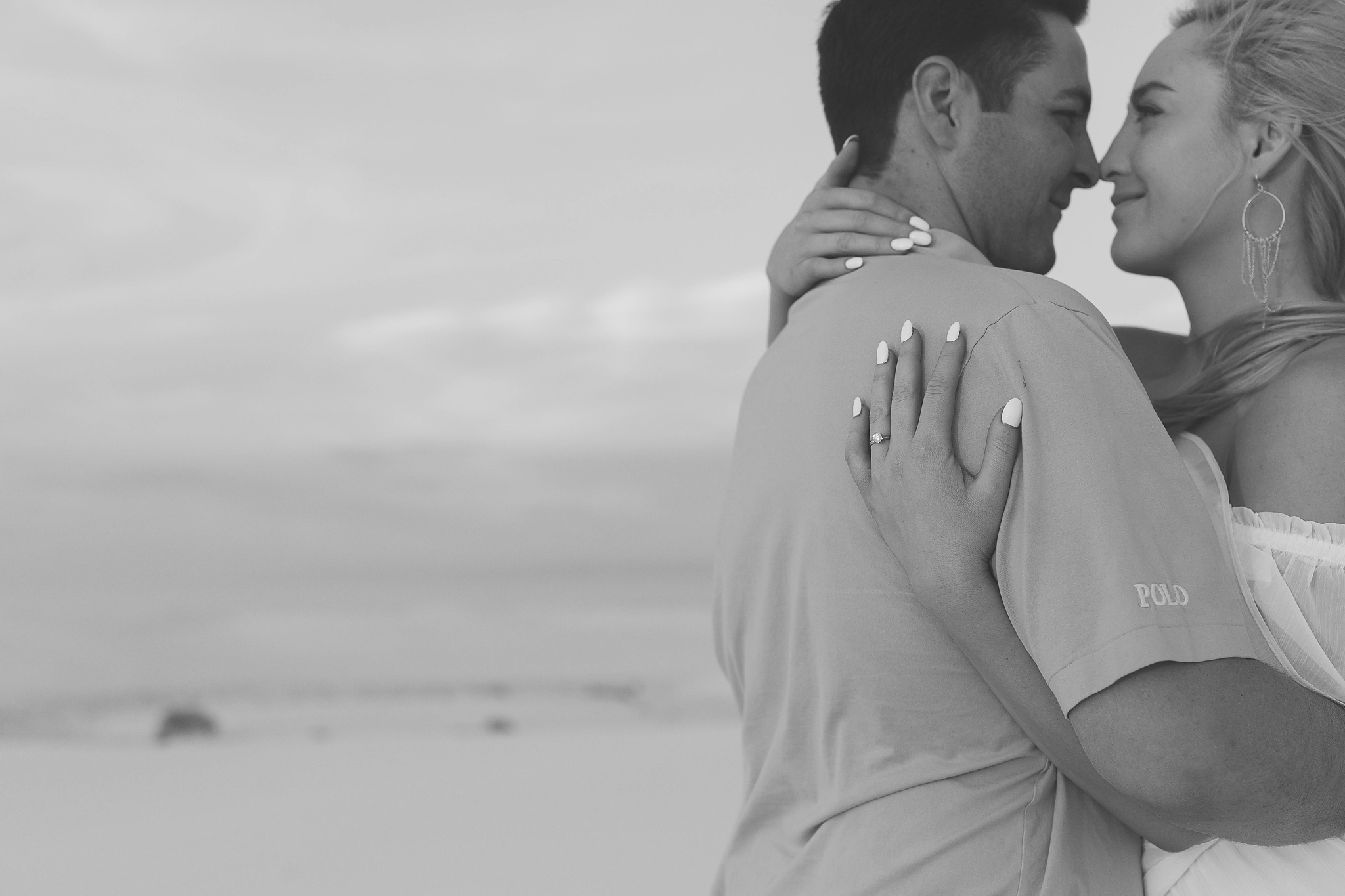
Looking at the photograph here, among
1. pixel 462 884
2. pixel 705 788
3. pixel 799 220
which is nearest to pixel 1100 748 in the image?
pixel 799 220

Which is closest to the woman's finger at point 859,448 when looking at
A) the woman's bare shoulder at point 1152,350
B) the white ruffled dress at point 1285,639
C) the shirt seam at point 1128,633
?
the shirt seam at point 1128,633

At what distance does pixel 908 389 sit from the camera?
1.40 metres

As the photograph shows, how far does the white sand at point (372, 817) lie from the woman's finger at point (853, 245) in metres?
3.78

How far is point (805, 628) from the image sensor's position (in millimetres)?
1508

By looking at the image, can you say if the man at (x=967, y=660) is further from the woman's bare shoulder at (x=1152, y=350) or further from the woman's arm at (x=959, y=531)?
the woman's bare shoulder at (x=1152, y=350)

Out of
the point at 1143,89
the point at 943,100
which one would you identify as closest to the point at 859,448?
the point at 943,100

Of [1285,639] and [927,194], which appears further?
[927,194]

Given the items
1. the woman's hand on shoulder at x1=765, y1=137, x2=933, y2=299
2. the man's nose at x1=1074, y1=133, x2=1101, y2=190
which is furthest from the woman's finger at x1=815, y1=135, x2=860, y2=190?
the man's nose at x1=1074, y1=133, x2=1101, y2=190

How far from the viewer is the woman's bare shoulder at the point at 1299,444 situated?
4.99 feet

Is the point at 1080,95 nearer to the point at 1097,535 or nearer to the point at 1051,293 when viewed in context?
the point at 1051,293

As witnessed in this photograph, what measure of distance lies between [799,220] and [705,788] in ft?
16.6

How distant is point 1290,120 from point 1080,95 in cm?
31

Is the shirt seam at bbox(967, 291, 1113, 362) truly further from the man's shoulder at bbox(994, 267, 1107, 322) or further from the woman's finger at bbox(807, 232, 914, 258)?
the woman's finger at bbox(807, 232, 914, 258)

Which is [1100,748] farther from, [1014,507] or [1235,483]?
[1235,483]
